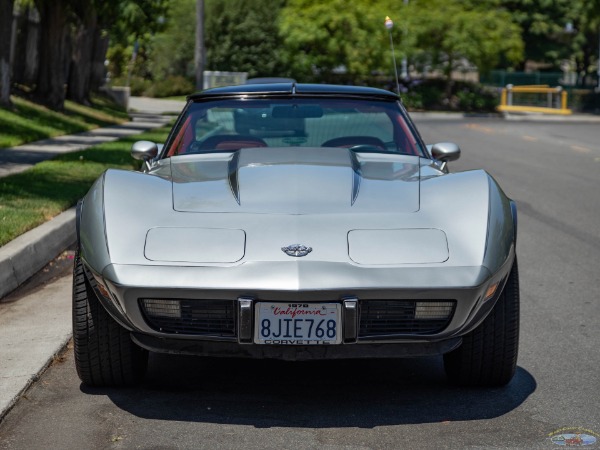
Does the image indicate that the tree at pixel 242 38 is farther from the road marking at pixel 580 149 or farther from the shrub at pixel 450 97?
the road marking at pixel 580 149

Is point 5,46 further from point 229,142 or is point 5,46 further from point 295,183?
point 295,183

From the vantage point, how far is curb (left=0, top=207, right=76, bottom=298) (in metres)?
7.52

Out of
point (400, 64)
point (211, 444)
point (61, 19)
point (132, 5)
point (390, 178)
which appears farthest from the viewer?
point (400, 64)

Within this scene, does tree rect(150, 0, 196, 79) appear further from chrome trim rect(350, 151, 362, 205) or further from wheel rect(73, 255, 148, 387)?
wheel rect(73, 255, 148, 387)

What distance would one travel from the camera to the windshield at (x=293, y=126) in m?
6.38

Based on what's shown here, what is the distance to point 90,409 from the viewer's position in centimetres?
478

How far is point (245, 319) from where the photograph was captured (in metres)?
4.48

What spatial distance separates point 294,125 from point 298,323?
2.17m

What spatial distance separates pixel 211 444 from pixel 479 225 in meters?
1.44

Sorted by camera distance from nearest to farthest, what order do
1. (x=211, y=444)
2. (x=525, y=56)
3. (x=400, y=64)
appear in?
1. (x=211, y=444)
2. (x=400, y=64)
3. (x=525, y=56)

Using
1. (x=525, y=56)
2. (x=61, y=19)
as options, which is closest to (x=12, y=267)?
(x=61, y=19)

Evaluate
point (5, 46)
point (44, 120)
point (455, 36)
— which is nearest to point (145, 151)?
point (5, 46)

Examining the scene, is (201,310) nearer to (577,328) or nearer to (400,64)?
(577,328)

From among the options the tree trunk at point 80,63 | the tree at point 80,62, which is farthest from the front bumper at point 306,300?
the tree trunk at point 80,63
